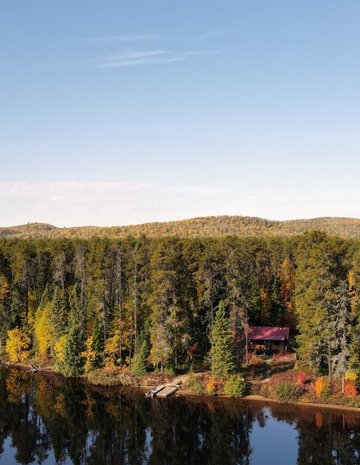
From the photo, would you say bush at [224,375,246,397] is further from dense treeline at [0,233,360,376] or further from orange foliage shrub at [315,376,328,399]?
orange foliage shrub at [315,376,328,399]

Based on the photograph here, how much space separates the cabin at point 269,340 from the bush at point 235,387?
15.2m

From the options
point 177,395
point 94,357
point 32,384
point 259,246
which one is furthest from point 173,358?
point 259,246

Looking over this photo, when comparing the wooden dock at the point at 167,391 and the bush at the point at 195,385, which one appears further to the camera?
the bush at the point at 195,385

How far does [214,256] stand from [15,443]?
118 ft

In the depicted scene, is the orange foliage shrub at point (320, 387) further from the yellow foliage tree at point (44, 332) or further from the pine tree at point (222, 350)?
the yellow foliage tree at point (44, 332)

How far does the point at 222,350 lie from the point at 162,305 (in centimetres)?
982

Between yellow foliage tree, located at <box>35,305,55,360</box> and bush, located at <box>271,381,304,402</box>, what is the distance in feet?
117

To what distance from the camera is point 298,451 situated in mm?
44656

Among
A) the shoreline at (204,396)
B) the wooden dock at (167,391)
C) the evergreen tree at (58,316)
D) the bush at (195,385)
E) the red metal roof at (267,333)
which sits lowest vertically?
the shoreline at (204,396)

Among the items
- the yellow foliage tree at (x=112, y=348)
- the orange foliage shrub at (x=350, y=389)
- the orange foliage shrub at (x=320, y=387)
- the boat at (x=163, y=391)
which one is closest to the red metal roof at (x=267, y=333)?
the boat at (x=163, y=391)

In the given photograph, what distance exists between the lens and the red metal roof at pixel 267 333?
76.9 metres

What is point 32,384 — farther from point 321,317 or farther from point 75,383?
point 321,317

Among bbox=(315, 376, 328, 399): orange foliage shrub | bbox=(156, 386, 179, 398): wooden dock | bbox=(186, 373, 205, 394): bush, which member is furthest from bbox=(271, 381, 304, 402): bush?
bbox=(156, 386, 179, 398): wooden dock

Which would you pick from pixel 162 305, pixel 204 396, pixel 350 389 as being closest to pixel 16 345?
pixel 162 305
